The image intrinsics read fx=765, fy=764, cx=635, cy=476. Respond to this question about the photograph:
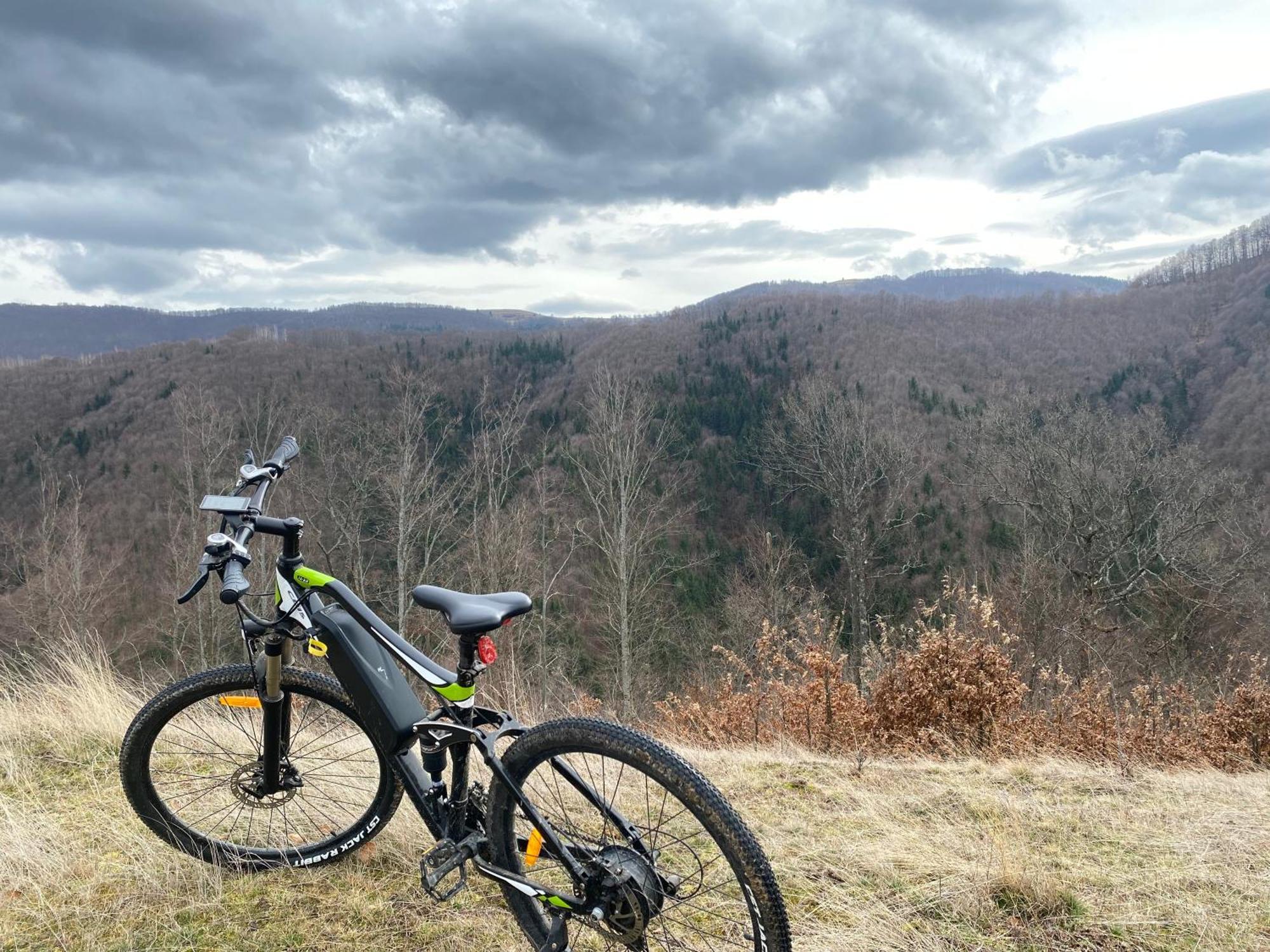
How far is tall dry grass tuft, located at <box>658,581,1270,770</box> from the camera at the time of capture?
6.59m

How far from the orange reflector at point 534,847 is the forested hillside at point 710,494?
16.0 feet

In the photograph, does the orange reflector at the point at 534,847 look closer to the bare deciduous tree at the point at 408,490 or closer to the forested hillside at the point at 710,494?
the forested hillside at the point at 710,494

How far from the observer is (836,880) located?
3000 millimetres

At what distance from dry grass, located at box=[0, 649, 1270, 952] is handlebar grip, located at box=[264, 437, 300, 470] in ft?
5.03

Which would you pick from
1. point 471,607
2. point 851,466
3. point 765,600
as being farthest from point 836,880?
point 765,600

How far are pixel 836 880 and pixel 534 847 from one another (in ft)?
4.45

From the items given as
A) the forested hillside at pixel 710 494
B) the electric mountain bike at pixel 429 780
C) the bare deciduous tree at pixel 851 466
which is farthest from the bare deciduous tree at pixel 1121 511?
the electric mountain bike at pixel 429 780

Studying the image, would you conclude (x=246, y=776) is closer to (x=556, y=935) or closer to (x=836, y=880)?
(x=556, y=935)

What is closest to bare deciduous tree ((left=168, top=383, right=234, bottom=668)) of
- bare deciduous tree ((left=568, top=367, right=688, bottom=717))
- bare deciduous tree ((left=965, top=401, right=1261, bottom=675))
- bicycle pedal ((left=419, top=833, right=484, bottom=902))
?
bare deciduous tree ((left=568, top=367, right=688, bottom=717))

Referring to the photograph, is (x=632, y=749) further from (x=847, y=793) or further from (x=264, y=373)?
(x=264, y=373)

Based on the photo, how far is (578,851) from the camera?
2.29 meters

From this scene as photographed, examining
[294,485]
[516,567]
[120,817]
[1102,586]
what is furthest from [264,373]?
[120,817]

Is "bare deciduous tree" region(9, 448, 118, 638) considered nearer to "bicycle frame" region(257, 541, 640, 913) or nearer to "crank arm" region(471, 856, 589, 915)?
"bicycle frame" region(257, 541, 640, 913)

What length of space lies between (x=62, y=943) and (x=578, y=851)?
1.77 metres
